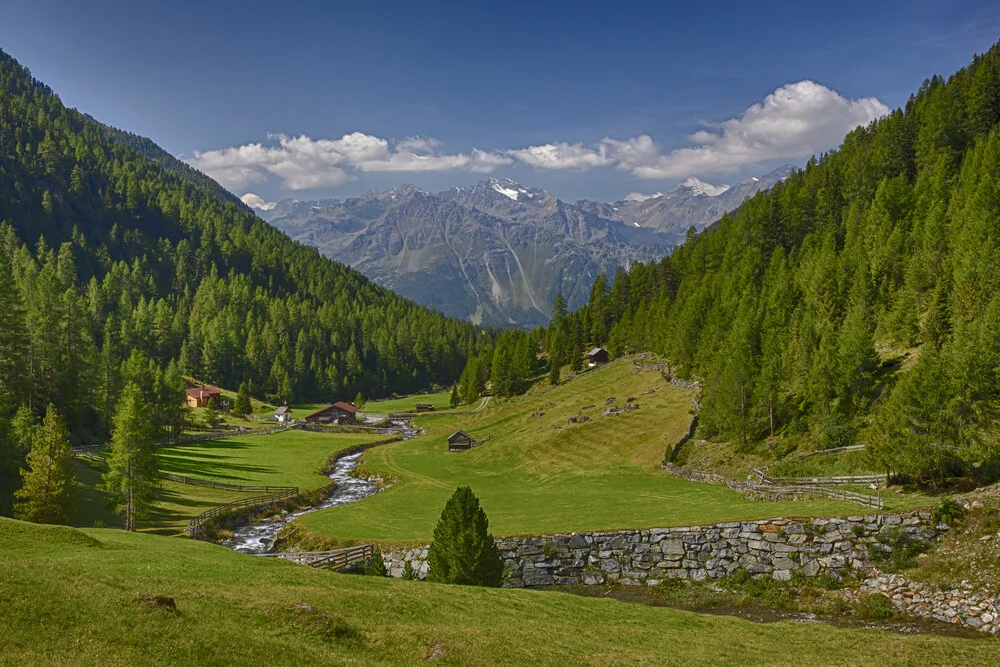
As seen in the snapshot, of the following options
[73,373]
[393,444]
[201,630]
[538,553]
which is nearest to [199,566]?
[201,630]

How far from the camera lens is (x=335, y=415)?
157875mm

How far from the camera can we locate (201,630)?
16.7 metres

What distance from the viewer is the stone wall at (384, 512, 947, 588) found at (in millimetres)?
36156

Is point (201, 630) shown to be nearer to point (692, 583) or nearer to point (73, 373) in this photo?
point (692, 583)

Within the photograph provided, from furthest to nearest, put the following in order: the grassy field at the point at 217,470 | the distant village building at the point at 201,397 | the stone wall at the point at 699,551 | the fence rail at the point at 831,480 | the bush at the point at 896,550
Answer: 1. the distant village building at the point at 201,397
2. the grassy field at the point at 217,470
3. the fence rail at the point at 831,480
4. the stone wall at the point at 699,551
5. the bush at the point at 896,550

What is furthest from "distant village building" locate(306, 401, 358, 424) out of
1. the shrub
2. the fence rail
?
the shrub

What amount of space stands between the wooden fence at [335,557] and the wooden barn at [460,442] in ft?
181

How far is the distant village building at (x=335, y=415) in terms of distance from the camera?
509 feet

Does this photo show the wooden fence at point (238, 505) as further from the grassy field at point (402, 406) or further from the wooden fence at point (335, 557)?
the grassy field at point (402, 406)

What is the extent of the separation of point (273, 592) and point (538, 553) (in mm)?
22708

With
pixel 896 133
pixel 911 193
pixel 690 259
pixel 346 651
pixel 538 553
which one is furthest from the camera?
pixel 690 259

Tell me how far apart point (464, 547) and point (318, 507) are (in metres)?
45.3

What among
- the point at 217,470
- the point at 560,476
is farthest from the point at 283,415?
the point at 560,476

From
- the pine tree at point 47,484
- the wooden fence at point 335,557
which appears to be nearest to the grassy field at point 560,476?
the wooden fence at point 335,557
